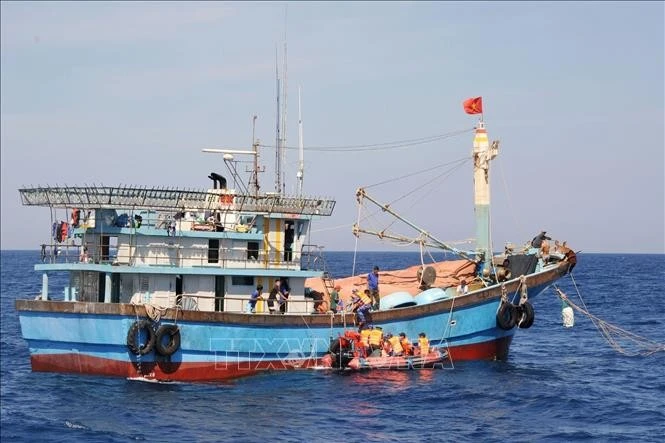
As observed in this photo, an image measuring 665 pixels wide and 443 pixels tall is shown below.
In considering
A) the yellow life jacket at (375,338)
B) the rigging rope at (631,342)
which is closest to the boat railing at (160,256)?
the yellow life jacket at (375,338)

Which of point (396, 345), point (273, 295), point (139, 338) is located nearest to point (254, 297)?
→ point (273, 295)

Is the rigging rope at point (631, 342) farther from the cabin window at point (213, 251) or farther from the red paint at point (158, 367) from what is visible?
the cabin window at point (213, 251)

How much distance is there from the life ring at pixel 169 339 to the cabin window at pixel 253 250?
418cm

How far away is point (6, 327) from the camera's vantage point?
49.4 metres

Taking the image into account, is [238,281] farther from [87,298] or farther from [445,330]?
[445,330]

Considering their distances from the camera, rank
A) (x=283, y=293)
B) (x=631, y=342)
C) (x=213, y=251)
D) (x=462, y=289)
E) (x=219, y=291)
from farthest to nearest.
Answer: (x=631, y=342) → (x=462, y=289) → (x=283, y=293) → (x=213, y=251) → (x=219, y=291)

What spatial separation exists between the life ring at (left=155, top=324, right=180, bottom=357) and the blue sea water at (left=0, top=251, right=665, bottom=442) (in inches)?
41.6

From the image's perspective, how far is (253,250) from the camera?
107ft

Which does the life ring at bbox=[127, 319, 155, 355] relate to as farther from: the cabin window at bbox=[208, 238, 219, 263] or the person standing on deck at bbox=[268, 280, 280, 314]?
the person standing on deck at bbox=[268, 280, 280, 314]

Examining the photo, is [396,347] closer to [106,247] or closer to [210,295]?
[210,295]

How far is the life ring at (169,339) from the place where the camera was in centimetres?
2898

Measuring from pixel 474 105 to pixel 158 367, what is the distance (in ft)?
49.8

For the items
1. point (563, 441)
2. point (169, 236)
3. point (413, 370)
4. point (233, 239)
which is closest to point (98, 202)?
point (169, 236)

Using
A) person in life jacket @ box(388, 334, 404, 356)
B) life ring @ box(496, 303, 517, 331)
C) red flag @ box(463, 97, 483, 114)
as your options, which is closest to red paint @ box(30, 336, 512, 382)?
person in life jacket @ box(388, 334, 404, 356)
